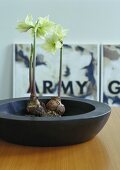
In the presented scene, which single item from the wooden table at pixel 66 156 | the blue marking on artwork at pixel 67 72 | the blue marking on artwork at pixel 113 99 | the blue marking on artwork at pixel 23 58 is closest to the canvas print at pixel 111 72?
the blue marking on artwork at pixel 113 99

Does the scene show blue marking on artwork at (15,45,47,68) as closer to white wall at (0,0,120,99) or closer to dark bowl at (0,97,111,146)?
white wall at (0,0,120,99)

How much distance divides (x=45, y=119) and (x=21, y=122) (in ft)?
0.22

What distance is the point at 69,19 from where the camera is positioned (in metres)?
2.37

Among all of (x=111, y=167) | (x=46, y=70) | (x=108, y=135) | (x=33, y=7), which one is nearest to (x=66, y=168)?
(x=111, y=167)

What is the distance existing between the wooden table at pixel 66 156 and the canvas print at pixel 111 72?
145cm

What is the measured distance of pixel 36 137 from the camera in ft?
2.75

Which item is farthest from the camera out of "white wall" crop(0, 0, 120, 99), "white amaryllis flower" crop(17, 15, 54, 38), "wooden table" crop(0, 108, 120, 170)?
"white wall" crop(0, 0, 120, 99)

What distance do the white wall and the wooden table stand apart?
5.04 ft

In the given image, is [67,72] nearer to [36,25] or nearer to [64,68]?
[64,68]

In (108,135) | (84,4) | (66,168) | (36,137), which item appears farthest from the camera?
(84,4)

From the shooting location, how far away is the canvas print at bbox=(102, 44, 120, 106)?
7.79ft

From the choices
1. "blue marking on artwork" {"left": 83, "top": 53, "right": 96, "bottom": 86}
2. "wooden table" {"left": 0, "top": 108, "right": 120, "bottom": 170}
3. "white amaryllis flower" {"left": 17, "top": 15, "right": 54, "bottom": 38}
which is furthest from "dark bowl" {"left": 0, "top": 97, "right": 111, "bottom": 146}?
"blue marking on artwork" {"left": 83, "top": 53, "right": 96, "bottom": 86}

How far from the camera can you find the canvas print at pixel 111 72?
237 cm

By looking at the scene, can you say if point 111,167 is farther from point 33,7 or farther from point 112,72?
point 33,7
